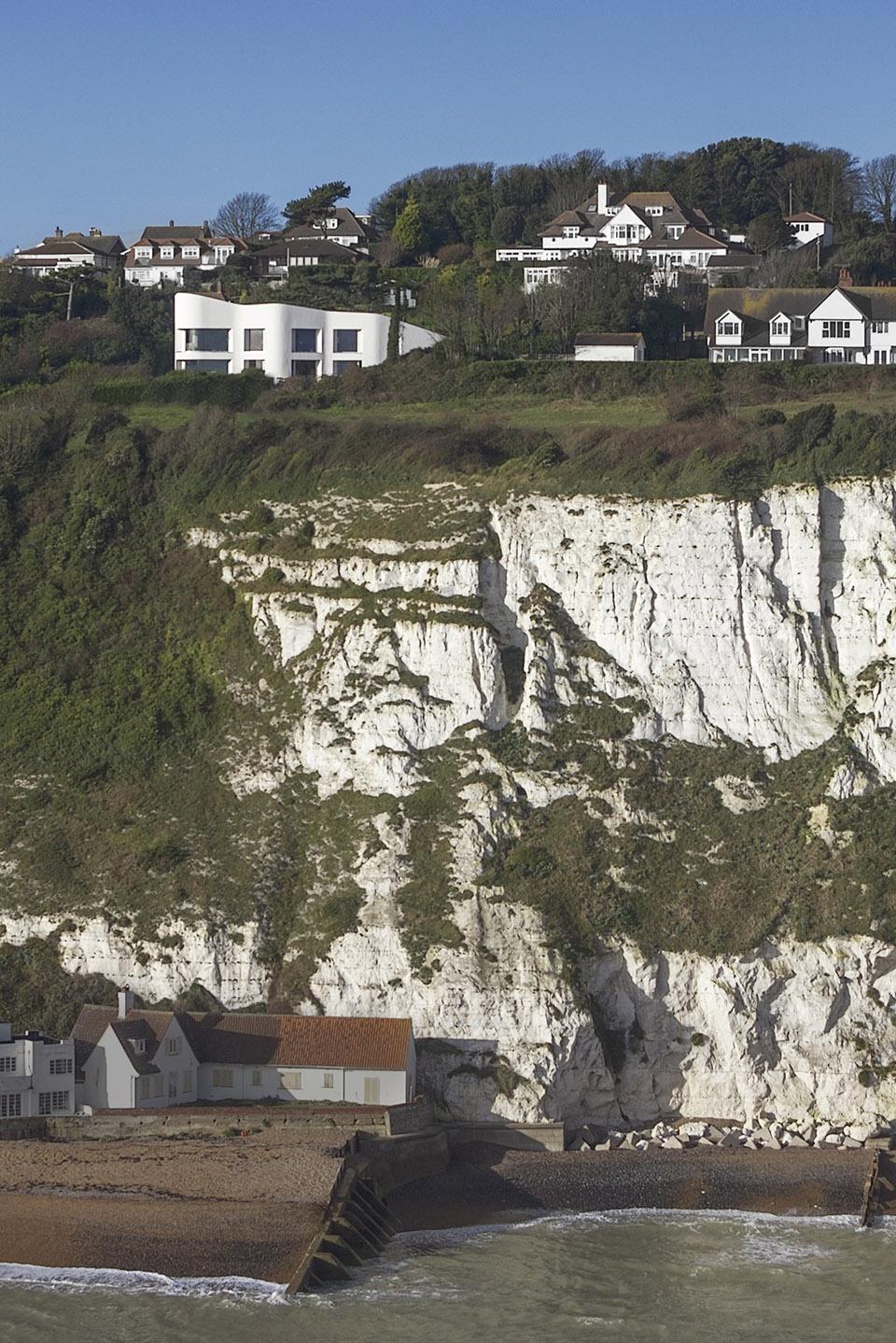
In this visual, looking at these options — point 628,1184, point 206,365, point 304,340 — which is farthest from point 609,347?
point 628,1184

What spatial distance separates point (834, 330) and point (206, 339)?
21.3 m

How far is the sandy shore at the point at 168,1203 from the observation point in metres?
34.9

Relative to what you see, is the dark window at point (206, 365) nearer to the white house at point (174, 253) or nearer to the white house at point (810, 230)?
the white house at point (174, 253)

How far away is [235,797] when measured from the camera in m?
47.0

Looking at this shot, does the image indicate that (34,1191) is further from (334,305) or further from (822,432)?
(334,305)

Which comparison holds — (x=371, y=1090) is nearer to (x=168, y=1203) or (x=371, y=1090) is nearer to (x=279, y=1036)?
(x=279, y=1036)

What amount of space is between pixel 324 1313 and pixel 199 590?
77.7 feet

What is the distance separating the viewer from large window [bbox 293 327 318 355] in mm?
67625

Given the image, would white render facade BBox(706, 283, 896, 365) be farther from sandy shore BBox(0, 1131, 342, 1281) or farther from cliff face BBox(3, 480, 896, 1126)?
sandy shore BBox(0, 1131, 342, 1281)

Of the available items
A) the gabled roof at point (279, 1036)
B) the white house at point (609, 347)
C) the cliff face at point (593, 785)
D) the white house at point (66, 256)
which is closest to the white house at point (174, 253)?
the white house at point (66, 256)

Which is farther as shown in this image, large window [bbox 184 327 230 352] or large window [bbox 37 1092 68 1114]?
Answer: large window [bbox 184 327 230 352]

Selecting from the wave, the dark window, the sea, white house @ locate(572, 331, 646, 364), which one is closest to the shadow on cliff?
the sea

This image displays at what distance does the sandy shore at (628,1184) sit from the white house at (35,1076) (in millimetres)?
7095

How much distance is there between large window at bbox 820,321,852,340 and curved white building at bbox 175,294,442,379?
1300 cm
